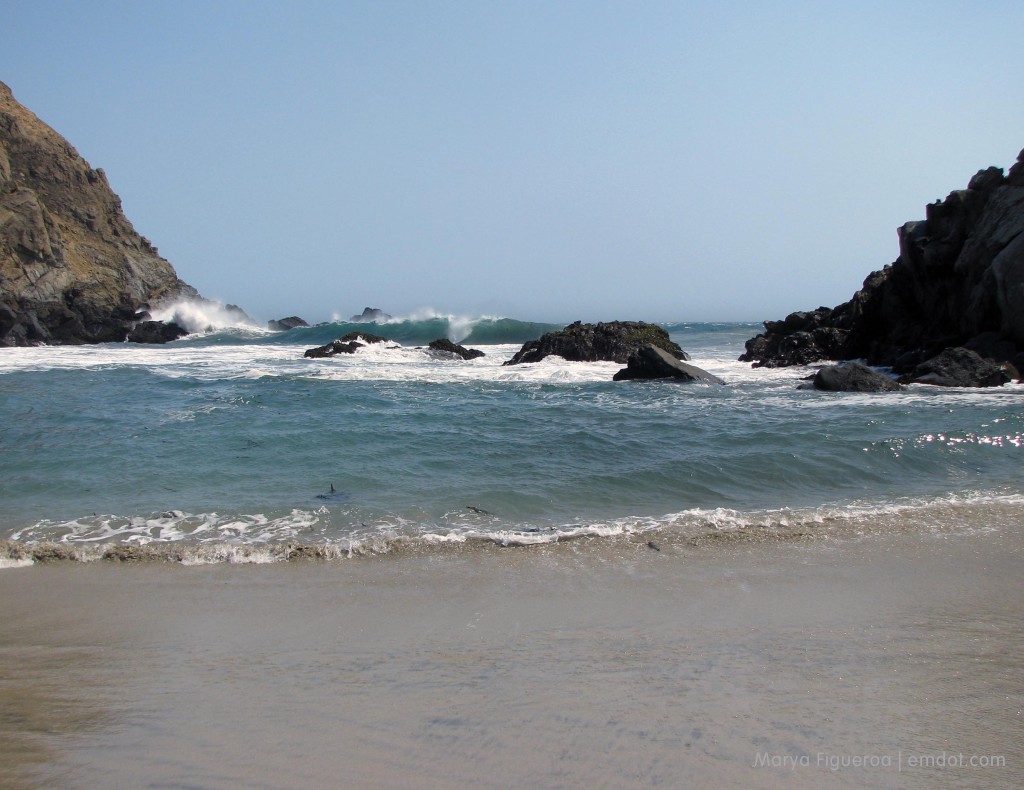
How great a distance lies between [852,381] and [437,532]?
12.3 metres

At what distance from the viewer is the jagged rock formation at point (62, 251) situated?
1566 inches

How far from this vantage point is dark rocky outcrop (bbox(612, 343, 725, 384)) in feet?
59.0

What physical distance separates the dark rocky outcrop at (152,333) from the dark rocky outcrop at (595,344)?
27914mm

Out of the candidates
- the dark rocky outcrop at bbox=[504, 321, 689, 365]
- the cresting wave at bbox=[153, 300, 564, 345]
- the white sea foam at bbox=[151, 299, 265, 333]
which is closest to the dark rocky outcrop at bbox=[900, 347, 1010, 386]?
the dark rocky outcrop at bbox=[504, 321, 689, 365]

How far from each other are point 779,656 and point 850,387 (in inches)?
513

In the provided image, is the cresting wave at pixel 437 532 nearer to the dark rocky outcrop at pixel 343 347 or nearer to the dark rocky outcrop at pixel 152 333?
the dark rocky outcrop at pixel 343 347

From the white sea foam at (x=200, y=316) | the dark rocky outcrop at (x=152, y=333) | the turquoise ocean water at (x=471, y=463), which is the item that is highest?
the white sea foam at (x=200, y=316)

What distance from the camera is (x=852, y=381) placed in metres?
15.5

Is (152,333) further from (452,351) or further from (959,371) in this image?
(959,371)

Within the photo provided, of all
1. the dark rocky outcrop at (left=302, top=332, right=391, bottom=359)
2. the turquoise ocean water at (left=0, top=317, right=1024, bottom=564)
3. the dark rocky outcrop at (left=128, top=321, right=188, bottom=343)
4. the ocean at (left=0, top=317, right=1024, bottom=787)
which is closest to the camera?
the ocean at (left=0, top=317, right=1024, bottom=787)

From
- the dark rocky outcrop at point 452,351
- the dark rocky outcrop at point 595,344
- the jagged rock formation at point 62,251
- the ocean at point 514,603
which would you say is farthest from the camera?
the jagged rock formation at point 62,251

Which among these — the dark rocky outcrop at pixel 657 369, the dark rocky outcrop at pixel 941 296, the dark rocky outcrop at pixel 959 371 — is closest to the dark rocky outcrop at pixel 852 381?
the dark rocky outcrop at pixel 959 371

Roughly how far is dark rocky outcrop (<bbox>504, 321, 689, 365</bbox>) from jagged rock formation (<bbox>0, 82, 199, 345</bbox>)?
88.6ft

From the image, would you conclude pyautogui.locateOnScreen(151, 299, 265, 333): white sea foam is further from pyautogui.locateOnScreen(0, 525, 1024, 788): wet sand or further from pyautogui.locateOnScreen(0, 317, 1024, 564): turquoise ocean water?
pyautogui.locateOnScreen(0, 525, 1024, 788): wet sand
